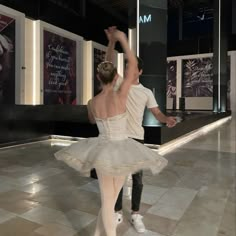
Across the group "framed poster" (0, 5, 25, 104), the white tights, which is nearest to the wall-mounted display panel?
"framed poster" (0, 5, 25, 104)

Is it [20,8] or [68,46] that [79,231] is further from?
[68,46]

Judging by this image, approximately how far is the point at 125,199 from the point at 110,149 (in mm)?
1593

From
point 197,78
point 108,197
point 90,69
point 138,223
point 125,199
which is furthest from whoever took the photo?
point 197,78

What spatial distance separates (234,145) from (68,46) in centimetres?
799

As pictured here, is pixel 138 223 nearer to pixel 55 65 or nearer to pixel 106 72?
pixel 106 72

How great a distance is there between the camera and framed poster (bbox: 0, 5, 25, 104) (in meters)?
9.18

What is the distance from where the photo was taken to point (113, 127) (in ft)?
6.40

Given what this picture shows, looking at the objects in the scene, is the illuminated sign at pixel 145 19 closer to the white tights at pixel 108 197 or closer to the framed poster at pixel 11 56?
the framed poster at pixel 11 56

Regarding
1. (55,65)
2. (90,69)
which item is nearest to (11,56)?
(55,65)

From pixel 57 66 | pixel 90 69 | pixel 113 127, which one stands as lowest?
pixel 113 127

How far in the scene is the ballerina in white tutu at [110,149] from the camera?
189cm

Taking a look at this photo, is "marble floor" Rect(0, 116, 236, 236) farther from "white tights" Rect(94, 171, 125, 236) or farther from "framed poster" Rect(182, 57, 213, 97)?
"framed poster" Rect(182, 57, 213, 97)

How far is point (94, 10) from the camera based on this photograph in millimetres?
14438

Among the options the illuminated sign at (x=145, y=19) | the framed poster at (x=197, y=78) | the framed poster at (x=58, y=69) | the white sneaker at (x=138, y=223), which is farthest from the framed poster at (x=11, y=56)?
the framed poster at (x=197, y=78)
